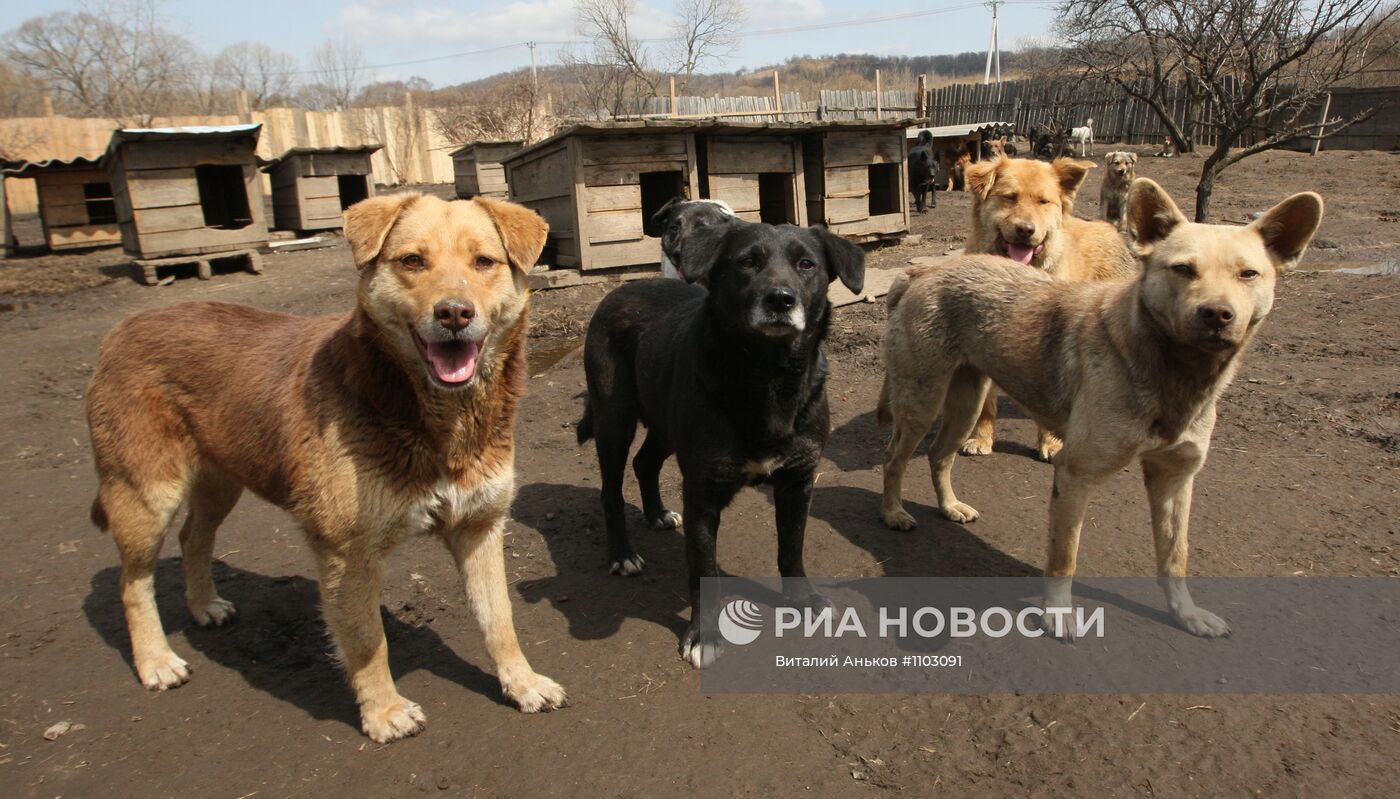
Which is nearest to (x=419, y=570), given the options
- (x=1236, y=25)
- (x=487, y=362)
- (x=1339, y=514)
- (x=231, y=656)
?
(x=231, y=656)

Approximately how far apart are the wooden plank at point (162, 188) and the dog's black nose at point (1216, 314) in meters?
14.5

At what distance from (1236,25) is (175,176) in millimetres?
14953

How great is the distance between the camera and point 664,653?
3527 millimetres

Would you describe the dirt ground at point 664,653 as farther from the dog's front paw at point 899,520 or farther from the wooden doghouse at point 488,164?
the wooden doghouse at point 488,164

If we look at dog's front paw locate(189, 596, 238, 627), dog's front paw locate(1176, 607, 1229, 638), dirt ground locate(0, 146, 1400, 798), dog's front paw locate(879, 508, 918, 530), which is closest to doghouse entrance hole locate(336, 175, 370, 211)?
dirt ground locate(0, 146, 1400, 798)

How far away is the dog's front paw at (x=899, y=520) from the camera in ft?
15.2

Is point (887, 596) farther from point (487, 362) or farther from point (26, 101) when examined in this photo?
point (26, 101)

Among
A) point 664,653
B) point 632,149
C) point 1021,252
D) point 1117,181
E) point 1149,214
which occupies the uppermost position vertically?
point 632,149

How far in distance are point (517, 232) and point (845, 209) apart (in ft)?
33.9

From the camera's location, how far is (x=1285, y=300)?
8406 mm

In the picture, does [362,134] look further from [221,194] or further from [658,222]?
[658,222]

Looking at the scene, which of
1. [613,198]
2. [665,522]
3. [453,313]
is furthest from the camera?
[613,198]

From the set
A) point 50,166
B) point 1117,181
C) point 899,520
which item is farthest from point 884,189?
point 50,166

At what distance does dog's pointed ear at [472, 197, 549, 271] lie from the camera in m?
2.94
